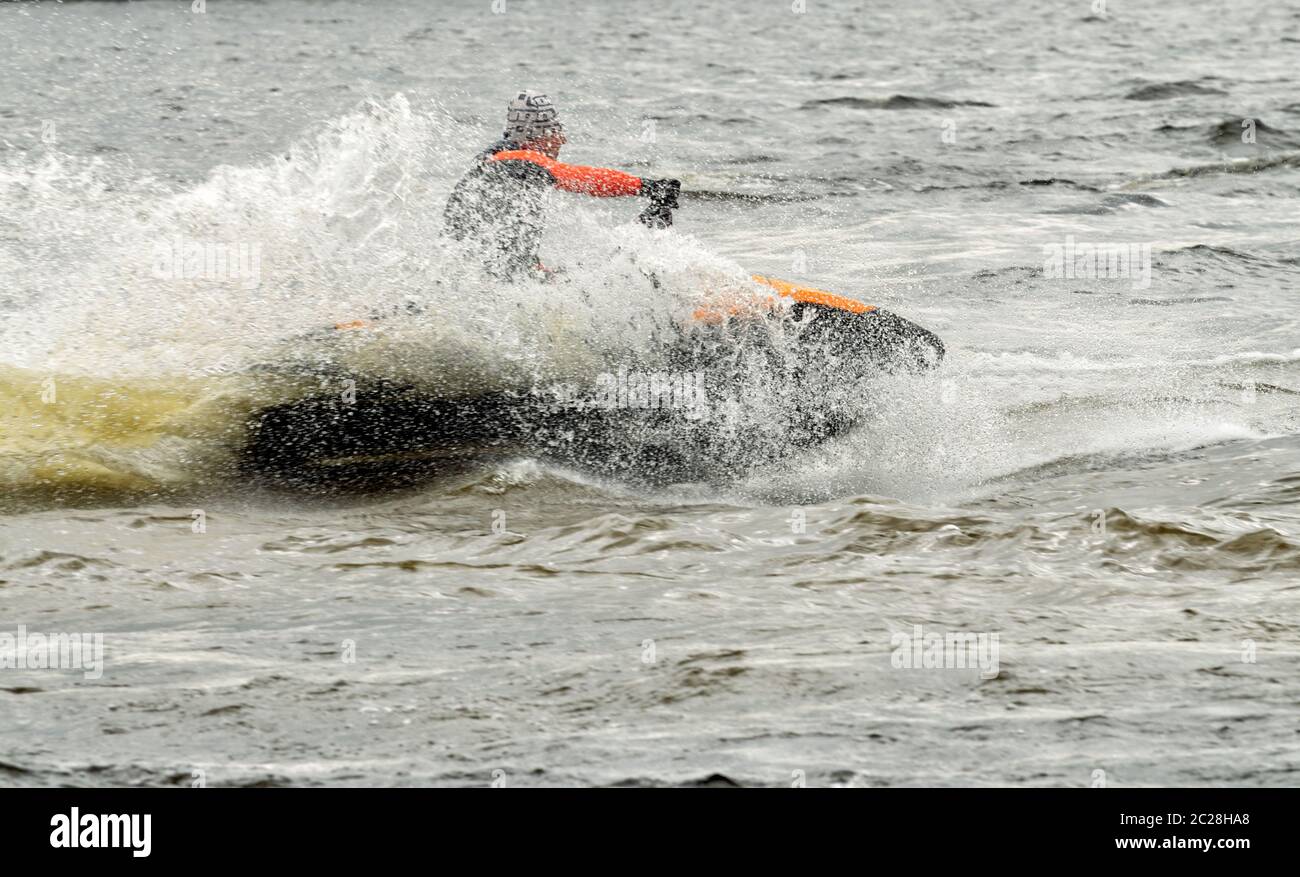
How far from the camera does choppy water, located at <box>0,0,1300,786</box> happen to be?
441 cm

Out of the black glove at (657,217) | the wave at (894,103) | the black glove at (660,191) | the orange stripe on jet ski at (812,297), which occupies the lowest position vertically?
the orange stripe on jet ski at (812,297)

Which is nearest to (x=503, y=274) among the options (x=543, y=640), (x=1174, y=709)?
(x=543, y=640)

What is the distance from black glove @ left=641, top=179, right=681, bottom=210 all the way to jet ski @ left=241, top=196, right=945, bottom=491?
9 centimetres

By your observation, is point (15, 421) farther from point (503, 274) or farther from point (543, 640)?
point (543, 640)

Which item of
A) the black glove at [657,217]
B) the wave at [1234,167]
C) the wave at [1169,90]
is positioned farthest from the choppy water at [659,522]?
the wave at [1169,90]

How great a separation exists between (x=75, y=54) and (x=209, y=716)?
28323 mm

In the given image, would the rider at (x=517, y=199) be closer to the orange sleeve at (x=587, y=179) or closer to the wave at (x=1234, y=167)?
the orange sleeve at (x=587, y=179)

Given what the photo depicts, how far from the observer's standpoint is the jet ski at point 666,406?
773 cm

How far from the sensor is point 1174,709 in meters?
4.53

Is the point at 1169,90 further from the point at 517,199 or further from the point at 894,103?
the point at 517,199

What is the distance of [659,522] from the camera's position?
6.89 m

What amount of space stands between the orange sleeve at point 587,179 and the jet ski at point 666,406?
291mm

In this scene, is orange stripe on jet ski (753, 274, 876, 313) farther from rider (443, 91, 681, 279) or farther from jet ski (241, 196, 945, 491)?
rider (443, 91, 681, 279)

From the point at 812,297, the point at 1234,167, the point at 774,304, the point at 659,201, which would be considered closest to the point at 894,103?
the point at 1234,167
